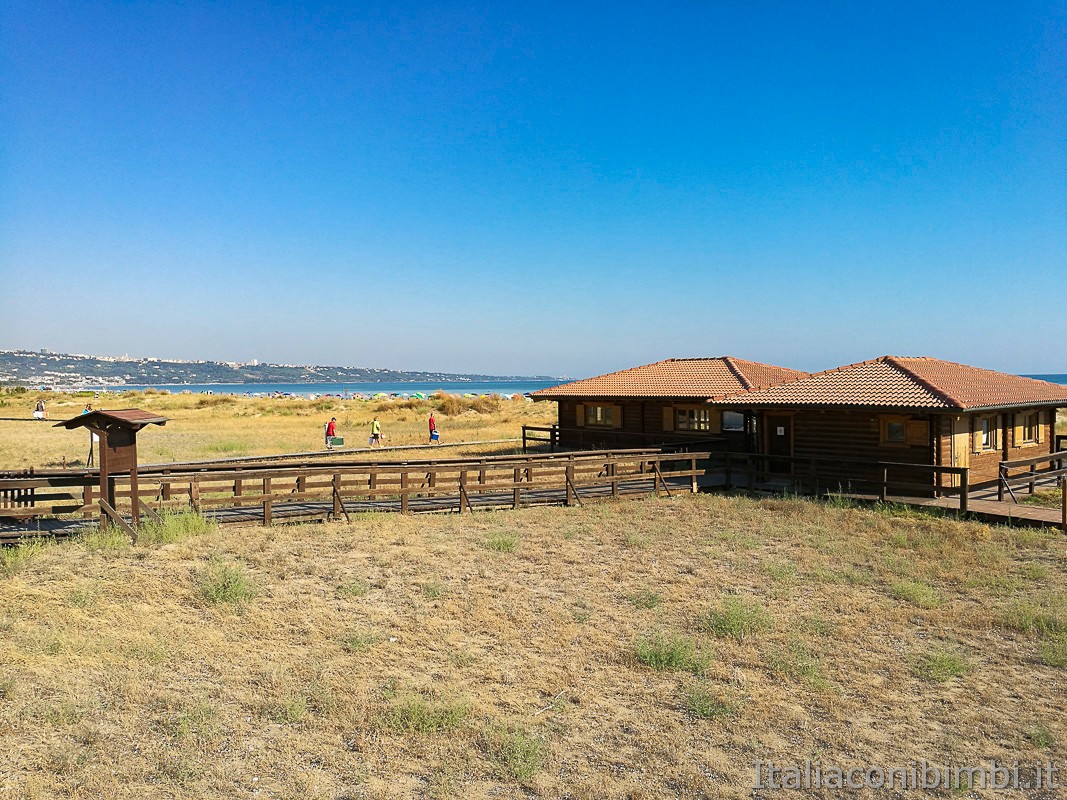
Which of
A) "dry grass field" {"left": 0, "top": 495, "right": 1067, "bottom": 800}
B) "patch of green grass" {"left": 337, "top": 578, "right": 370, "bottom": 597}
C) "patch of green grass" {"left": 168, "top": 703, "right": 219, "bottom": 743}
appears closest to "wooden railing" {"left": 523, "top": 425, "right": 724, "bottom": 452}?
"dry grass field" {"left": 0, "top": 495, "right": 1067, "bottom": 800}

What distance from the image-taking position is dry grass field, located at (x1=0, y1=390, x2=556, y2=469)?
3002cm

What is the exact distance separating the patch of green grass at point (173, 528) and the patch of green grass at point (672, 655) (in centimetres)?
911

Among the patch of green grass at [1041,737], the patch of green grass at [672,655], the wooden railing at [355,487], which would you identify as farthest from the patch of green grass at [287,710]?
the wooden railing at [355,487]

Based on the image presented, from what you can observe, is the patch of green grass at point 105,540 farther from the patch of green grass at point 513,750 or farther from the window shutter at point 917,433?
the window shutter at point 917,433

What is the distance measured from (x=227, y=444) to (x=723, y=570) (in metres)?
27.9

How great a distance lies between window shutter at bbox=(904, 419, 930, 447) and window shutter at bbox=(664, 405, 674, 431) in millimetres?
8886

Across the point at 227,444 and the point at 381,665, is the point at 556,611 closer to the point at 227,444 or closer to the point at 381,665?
the point at 381,665

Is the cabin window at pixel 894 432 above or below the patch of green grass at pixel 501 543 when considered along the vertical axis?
above

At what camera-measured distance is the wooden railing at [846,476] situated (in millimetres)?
17531

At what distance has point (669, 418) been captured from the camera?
26703 millimetres

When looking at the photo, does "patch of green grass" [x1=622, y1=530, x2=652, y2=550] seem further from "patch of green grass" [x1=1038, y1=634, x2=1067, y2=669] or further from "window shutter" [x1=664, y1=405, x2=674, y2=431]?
"window shutter" [x1=664, y1=405, x2=674, y2=431]

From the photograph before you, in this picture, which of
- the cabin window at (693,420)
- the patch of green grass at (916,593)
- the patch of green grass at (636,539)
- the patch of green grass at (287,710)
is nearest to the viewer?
the patch of green grass at (287,710)

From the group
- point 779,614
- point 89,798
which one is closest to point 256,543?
point 89,798

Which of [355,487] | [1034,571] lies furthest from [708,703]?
[355,487]
